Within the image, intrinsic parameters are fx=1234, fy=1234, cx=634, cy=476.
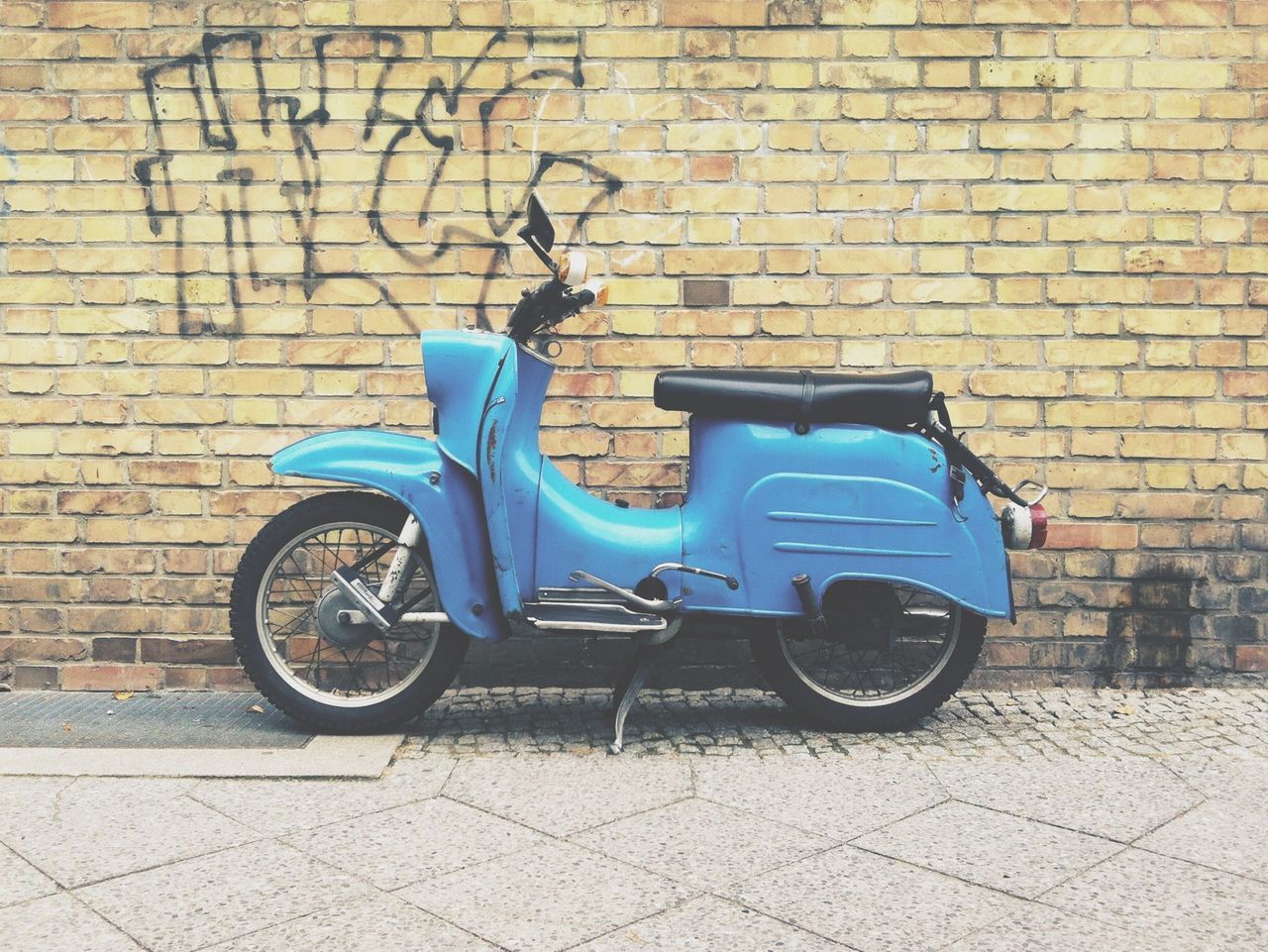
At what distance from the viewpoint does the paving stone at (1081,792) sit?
3232mm

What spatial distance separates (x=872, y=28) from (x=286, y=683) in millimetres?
3052

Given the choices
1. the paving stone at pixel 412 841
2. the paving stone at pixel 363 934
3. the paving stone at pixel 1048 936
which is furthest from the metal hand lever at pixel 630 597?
the paving stone at pixel 1048 936

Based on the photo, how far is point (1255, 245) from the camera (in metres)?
4.52

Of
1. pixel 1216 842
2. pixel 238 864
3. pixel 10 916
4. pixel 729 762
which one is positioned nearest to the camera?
pixel 10 916

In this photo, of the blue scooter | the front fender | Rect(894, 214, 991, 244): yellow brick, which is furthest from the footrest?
Rect(894, 214, 991, 244): yellow brick

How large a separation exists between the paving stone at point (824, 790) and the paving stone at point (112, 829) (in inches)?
51.0

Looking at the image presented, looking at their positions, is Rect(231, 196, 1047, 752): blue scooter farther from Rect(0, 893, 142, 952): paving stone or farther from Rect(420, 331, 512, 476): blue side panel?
Rect(0, 893, 142, 952): paving stone

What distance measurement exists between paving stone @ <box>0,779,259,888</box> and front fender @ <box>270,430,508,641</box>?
0.96 metres

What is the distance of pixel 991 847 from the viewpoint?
119 inches

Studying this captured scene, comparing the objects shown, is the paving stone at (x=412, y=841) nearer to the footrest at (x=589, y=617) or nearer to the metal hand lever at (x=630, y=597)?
the footrest at (x=589, y=617)

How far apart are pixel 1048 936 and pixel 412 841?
4.87 feet

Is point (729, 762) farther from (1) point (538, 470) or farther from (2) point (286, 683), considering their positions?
(2) point (286, 683)

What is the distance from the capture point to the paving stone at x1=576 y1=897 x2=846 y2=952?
8.07 ft

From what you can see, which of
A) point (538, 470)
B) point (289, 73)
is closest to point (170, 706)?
point (538, 470)
